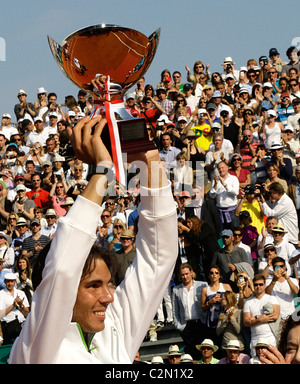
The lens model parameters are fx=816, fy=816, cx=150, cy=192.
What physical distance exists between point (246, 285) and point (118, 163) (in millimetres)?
7368

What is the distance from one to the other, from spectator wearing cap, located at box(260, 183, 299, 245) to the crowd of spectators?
15 mm

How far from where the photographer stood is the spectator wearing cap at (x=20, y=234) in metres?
12.5

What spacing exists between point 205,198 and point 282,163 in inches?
56.2

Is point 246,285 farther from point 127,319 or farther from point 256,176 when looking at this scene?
point 127,319

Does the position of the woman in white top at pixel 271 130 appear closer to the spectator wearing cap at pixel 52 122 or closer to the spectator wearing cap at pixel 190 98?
the spectator wearing cap at pixel 190 98

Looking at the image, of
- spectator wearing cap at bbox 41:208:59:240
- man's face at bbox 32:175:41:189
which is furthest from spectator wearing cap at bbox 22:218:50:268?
man's face at bbox 32:175:41:189

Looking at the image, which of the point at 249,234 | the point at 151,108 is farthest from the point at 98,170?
the point at 151,108

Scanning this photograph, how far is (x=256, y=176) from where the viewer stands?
43.8 ft

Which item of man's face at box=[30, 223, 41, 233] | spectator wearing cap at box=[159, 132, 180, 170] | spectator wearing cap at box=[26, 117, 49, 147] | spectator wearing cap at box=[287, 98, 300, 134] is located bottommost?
man's face at box=[30, 223, 41, 233]

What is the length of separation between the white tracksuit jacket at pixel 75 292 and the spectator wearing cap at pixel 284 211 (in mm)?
8808

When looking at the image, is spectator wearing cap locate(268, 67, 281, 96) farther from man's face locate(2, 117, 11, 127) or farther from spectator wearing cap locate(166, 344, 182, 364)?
spectator wearing cap locate(166, 344, 182, 364)

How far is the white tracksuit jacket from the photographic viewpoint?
2.35 m
